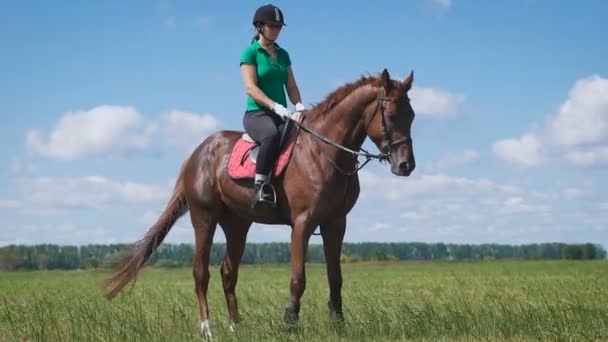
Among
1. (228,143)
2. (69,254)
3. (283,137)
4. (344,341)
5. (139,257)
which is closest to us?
(344,341)

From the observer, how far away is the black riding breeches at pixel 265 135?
900 cm

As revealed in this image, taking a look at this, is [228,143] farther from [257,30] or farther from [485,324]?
[485,324]

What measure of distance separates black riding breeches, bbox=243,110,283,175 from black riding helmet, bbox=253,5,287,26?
1067 mm

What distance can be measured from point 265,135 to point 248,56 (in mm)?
1006

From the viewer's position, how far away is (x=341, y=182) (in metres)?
8.87

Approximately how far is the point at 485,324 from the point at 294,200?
2.68 meters

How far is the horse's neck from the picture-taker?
8.80m

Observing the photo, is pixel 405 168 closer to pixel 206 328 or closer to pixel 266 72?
pixel 266 72

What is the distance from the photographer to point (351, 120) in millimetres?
8906

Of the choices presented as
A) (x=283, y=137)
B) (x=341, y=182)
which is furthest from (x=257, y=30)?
(x=341, y=182)

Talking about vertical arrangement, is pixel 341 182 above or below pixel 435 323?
above

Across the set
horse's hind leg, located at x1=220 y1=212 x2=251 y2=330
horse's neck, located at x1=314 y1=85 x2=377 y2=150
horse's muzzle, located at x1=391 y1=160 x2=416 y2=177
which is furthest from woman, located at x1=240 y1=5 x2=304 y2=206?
horse's muzzle, located at x1=391 y1=160 x2=416 y2=177

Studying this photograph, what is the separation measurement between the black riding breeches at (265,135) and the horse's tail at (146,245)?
94.8 inches

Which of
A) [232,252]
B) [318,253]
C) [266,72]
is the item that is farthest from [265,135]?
[318,253]
